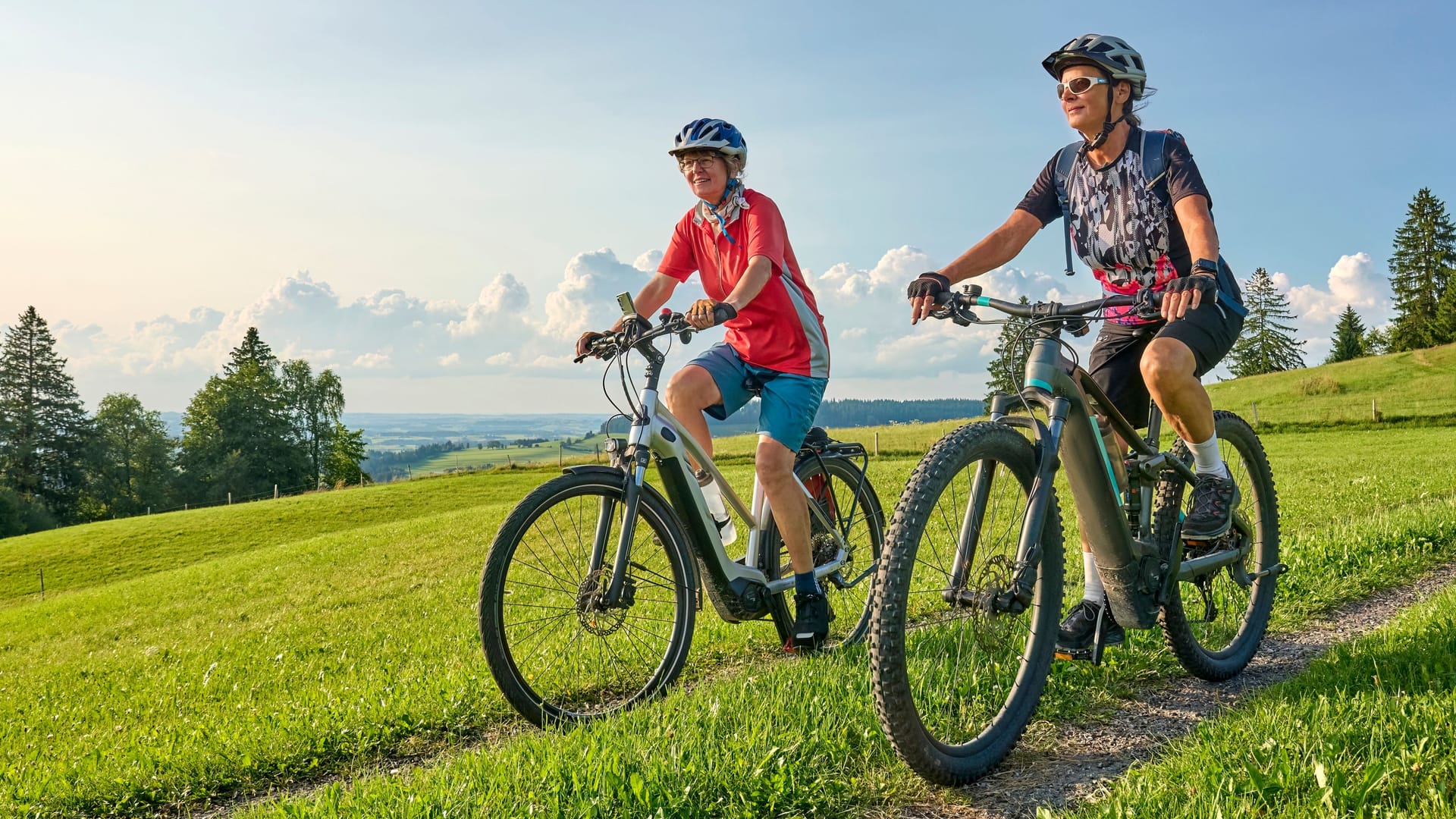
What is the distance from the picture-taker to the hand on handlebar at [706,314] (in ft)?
15.1

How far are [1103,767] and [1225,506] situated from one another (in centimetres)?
162

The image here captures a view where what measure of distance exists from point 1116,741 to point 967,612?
882 mm

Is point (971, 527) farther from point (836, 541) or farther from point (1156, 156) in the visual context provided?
point (836, 541)

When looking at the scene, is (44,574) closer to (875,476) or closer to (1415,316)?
(875,476)

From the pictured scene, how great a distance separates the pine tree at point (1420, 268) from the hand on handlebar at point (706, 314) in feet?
352

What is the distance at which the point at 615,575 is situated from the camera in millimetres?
4367

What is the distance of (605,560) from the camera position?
175 inches

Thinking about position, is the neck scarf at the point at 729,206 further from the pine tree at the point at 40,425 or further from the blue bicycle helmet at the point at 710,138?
the pine tree at the point at 40,425

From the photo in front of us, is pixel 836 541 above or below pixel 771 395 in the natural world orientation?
below

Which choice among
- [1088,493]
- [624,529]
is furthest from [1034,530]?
[624,529]

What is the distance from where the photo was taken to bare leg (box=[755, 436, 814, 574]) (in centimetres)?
521

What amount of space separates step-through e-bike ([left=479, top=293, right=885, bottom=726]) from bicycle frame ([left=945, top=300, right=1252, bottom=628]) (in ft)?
5.03

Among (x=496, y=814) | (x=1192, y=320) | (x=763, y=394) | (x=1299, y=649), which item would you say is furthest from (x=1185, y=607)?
(x=496, y=814)

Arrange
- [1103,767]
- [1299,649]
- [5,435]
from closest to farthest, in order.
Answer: [1103,767]
[1299,649]
[5,435]
